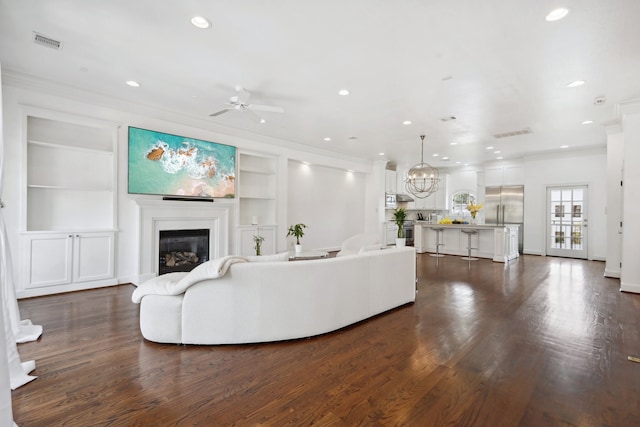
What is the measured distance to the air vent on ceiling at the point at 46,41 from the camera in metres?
3.12

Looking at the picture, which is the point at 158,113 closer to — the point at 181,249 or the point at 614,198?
the point at 181,249

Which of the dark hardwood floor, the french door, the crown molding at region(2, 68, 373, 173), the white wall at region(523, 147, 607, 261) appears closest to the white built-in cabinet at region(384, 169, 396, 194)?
the crown molding at region(2, 68, 373, 173)

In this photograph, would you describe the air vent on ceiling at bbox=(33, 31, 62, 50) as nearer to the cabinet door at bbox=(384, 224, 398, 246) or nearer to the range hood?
the cabinet door at bbox=(384, 224, 398, 246)

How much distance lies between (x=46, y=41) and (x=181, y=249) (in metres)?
3.47

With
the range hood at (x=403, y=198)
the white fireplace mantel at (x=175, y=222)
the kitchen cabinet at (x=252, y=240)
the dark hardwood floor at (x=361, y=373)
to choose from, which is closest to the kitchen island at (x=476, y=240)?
the range hood at (x=403, y=198)

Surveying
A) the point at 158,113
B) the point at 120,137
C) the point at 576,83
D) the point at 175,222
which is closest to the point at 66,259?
the point at 175,222

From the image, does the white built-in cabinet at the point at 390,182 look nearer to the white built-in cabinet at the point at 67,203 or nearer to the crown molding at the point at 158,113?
the crown molding at the point at 158,113

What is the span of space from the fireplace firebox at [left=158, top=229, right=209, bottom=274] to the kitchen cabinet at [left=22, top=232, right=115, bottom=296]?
782mm

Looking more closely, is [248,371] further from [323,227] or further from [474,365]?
[323,227]

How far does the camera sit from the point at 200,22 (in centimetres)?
282

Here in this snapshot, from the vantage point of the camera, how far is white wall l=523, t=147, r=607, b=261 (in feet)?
25.7

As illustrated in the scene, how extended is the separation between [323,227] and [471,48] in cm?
624

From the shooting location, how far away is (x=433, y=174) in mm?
6758

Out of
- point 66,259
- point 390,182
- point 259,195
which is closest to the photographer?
point 66,259
